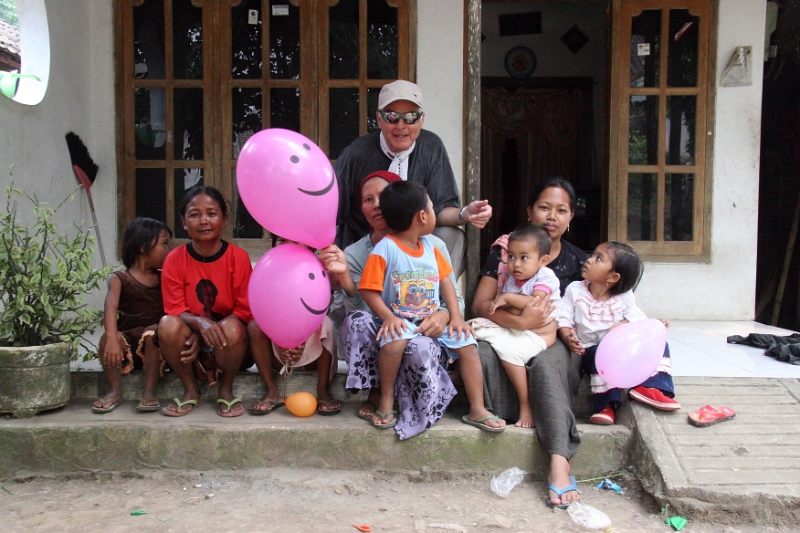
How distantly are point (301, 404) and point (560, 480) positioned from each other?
108 cm

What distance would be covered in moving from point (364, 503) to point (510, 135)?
271 inches

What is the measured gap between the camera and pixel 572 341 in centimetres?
261

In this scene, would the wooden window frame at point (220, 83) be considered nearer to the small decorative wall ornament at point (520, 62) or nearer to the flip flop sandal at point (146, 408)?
the flip flop sandal at point (146, 408)

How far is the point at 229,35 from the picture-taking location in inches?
172

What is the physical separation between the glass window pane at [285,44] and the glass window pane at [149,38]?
2.65ft

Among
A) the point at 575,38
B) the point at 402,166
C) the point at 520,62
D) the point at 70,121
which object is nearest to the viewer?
the point at 402,166

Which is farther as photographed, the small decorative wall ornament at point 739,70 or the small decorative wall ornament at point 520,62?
the small decorative wall ornament at point 520,62

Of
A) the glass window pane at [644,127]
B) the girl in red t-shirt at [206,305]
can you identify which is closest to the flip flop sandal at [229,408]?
the girl in red t-shirt at [206,305]

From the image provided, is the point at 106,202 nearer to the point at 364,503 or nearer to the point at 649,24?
the point at 364,503

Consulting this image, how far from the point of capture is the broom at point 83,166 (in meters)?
4.09

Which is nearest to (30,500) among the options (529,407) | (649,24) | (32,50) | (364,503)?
(364,503)

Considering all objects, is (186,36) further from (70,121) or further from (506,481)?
(506,481)

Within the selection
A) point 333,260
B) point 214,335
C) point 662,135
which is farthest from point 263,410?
point 662,135

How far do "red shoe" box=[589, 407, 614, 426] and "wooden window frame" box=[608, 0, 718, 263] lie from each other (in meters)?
2.27
